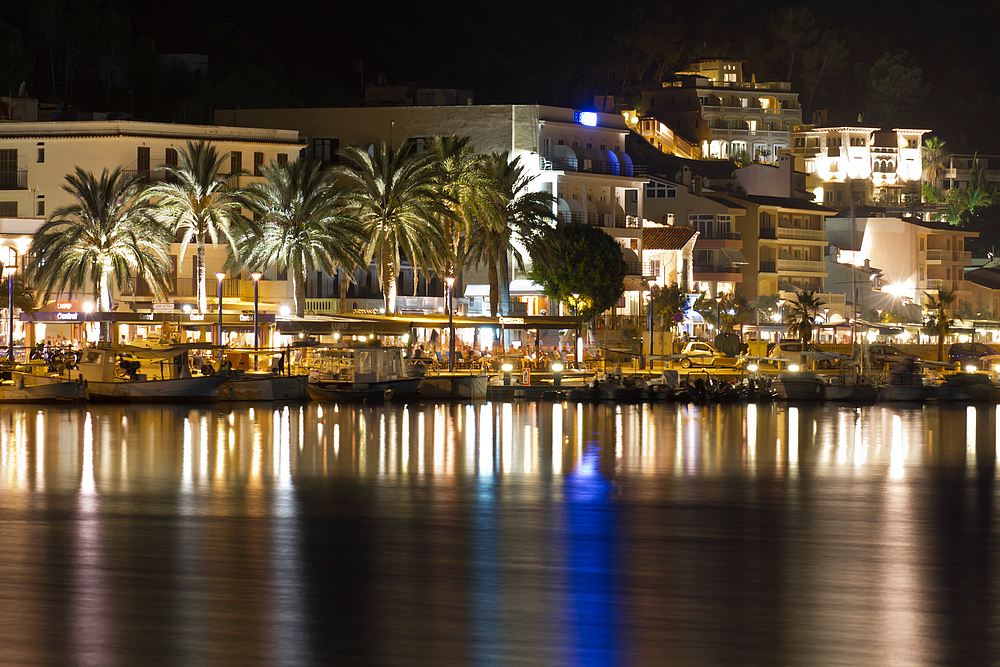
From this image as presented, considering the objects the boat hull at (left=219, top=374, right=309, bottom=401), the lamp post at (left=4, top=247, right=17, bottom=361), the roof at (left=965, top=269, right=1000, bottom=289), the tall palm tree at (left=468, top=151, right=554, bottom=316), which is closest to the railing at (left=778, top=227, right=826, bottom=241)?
the roof at (left=965, top=269, right=1000, bottom=289)

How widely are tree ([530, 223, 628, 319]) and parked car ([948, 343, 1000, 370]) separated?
21777mm

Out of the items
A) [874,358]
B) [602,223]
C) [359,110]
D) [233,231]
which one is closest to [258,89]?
[359,110]

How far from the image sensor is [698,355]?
80750 millimetres

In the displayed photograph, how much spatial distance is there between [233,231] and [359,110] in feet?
70.7

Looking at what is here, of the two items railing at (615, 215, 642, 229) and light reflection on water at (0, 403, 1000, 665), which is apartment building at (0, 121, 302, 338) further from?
light reflection on water at (0, 403, 1000, 665)

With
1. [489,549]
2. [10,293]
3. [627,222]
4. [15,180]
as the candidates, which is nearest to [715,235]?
[627,222]

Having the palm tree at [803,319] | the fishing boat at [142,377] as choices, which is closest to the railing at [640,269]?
the palm tree at [803,319]

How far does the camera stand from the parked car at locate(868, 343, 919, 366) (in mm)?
82569

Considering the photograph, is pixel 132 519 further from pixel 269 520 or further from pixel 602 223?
pixel 602 223

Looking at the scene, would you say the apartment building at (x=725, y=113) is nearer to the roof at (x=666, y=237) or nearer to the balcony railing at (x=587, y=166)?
the roof at (x=666, y=237)

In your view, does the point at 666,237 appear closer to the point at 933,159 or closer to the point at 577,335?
the point at 577,335

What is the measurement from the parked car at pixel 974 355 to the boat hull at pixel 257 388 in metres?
45.7

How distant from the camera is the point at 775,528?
2472 cm

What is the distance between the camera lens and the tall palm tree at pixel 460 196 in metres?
73.7
